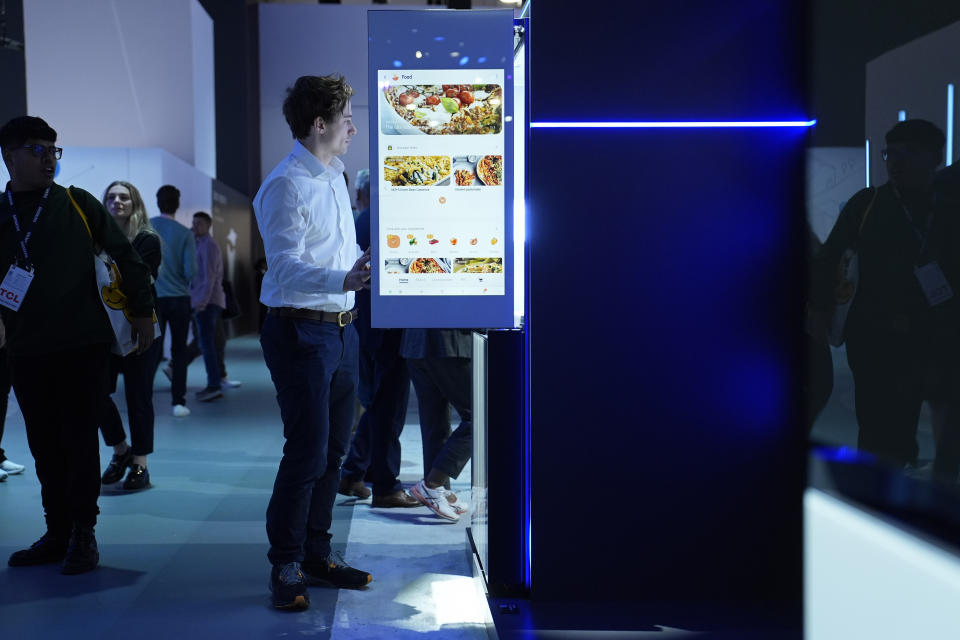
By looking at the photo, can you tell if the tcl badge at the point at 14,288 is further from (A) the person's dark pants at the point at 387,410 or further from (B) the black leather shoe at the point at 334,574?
(A) the person's dark pants at the point at 387,410

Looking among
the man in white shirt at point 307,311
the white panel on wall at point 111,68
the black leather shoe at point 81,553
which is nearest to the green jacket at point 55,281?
the black leather shoe at point 81,553

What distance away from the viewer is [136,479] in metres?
4.54

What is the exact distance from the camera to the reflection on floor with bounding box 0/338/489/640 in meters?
2.78

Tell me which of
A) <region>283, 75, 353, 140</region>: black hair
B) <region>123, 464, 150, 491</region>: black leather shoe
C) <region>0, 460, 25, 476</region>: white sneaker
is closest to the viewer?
<region>283, 75, 353, 140</region>: black hair

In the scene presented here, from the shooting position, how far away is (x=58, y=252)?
3309 mm

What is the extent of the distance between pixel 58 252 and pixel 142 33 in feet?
27.1

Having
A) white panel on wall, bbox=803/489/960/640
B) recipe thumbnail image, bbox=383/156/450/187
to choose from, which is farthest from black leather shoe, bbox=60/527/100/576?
white panel on wall, bbox=803/489/960/640

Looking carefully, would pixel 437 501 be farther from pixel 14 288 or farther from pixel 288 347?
pixel 14 288

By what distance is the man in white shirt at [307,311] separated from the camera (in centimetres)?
280

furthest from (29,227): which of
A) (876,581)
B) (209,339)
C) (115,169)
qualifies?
(115,169)

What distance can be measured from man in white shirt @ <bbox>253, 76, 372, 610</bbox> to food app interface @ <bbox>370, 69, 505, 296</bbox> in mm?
153

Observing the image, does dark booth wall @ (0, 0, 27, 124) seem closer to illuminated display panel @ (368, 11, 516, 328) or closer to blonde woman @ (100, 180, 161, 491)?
blonde woman @ (100, 180, 161, 491)

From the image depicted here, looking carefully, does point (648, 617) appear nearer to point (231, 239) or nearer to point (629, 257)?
point (629, 257)

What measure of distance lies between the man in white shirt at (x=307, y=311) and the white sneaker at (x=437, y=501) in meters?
0.97
